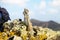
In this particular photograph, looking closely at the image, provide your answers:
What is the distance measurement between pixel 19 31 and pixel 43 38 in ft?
29.6

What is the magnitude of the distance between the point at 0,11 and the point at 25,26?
23599 millimetres

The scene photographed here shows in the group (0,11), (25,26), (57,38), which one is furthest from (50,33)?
(0,11)

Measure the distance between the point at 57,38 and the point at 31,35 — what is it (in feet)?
31.6

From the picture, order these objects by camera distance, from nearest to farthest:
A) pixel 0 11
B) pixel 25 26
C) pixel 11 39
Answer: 1. pixel 11 39
2. pixel 25 26
3. pixel 0 11

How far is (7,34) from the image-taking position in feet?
296

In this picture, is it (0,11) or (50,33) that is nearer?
(50,33)

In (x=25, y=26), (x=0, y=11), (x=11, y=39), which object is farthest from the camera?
(x=0, y=11)

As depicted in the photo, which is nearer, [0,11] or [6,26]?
[6,26]

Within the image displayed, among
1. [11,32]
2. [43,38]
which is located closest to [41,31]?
[43,38]

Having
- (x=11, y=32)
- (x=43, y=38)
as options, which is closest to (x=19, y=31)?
(x=11, y=32)

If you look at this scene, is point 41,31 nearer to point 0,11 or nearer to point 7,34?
point 7,34

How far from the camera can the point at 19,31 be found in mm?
88562

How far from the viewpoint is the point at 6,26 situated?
3760 inches

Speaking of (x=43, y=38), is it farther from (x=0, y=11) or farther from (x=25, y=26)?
(x=0, y=11)
